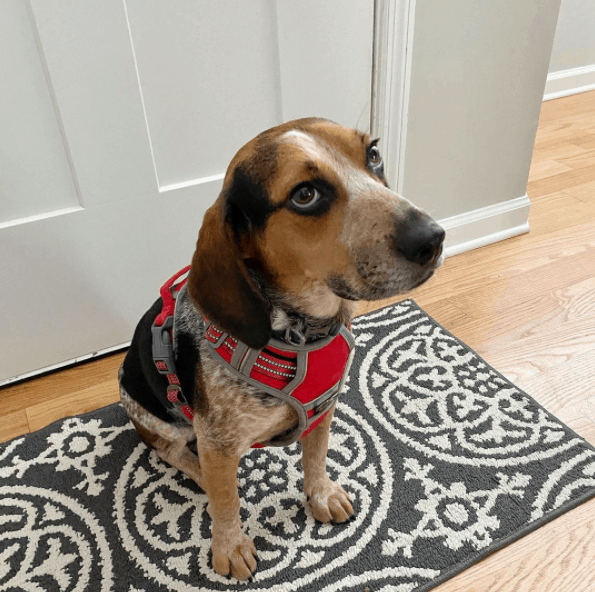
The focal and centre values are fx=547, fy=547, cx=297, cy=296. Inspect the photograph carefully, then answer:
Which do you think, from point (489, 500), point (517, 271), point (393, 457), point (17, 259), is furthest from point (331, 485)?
point (517, 271)

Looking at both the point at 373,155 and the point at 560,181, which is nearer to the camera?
the point at 373,155

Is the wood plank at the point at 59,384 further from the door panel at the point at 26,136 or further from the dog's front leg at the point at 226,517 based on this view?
the dog's front leg at the point at 226,517

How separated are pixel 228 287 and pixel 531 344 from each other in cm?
159

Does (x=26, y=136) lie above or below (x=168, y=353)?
above

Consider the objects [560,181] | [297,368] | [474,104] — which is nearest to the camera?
[297,368]

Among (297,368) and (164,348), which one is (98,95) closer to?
(164,348)

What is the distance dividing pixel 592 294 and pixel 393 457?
4.43 ft

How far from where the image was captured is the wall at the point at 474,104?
2.30 m

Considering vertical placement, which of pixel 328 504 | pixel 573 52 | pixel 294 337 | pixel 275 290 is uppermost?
pixel 275 290

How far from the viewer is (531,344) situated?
7.43ft

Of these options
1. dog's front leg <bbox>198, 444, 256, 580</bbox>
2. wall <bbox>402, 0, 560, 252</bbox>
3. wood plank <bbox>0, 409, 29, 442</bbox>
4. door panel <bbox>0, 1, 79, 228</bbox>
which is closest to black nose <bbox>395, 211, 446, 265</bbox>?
dog's front leg <bbox>198, 444, 256, 580</bbox>

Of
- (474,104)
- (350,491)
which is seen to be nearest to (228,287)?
(350,491)

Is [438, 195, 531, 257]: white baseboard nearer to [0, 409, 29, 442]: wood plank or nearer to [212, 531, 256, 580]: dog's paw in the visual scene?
[212, 531, 256, 580]: dog's paw

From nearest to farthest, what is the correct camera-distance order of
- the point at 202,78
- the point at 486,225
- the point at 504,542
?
the point at 504,542, the point at 202,78, the point at 486,225
